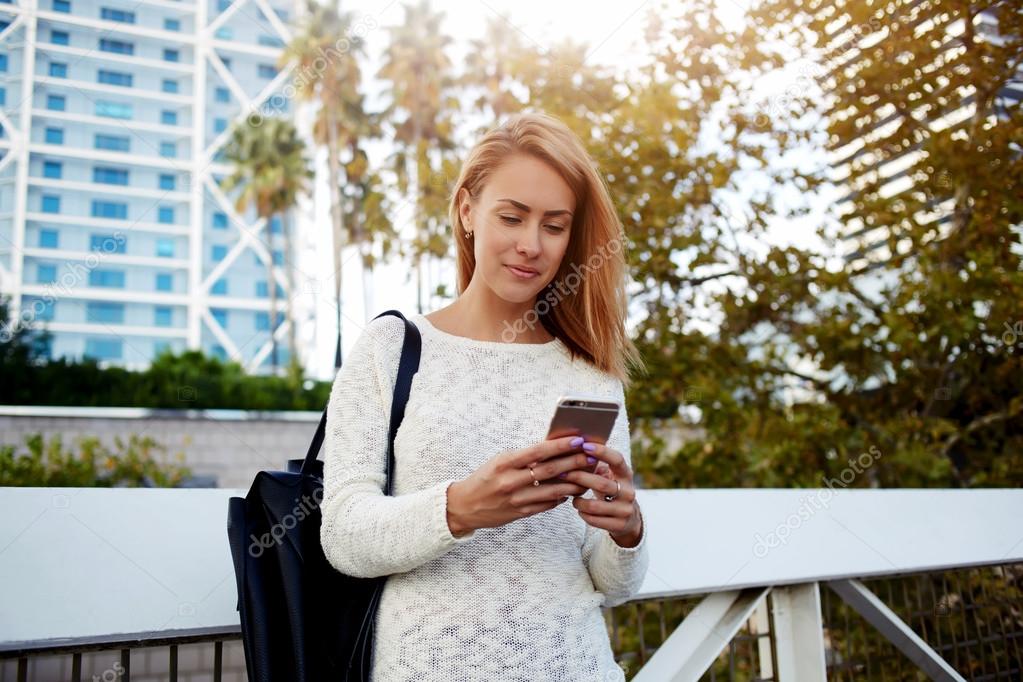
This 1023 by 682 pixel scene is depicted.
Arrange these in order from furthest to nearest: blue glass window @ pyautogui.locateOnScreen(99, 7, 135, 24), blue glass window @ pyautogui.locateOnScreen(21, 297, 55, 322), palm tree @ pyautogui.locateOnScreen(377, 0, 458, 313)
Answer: palm tree @ pyautogui.locateOnScreen(377, 0, 458, 313)
blue glass window @ pyautogui.locateOnScreen(99, 7, 135, 24)
blue glass window @ pyautogui.locateOnScreen(21, 297, 55, 322)

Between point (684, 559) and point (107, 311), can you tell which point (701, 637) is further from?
point (107, 311)

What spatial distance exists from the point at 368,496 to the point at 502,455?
0.24 m

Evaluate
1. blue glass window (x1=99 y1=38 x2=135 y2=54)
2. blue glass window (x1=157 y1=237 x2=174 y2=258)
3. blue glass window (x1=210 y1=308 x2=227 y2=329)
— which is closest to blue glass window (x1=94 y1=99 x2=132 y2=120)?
blue glass window (x1=99 y1=38 x2=135 y2=54)

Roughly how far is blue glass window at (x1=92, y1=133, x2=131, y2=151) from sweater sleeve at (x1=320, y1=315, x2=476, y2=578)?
3364 centimetres

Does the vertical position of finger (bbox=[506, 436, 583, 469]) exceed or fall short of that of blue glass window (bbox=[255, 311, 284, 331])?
it falls short

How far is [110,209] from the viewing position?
1232 inches

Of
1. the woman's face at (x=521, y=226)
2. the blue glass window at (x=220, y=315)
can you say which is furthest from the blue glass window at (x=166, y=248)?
the woman's face at (x=521, y=226)

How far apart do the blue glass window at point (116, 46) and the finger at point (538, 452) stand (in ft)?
85.2

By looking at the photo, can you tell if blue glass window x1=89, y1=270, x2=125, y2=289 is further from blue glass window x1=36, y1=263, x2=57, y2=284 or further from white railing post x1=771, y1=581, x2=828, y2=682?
white railing post x1=771, y1=581, x2=828, y2=682

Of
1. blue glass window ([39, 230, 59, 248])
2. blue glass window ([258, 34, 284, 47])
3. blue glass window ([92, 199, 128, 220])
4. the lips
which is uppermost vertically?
blue glass window ([258, 34, 284, 47])

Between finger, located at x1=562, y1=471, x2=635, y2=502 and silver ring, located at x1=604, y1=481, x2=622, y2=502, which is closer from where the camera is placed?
finger, located at x1=562, y1=471, x2=635, y2=502

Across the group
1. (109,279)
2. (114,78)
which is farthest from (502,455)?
(109,279)

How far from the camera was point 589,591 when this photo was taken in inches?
56.0

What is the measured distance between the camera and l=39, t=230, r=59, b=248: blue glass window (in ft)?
87.0
